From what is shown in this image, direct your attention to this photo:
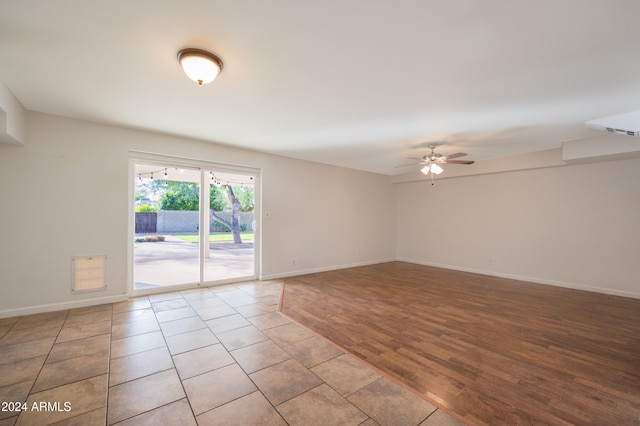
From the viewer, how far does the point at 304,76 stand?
8.23 ft

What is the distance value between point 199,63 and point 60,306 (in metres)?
3.89

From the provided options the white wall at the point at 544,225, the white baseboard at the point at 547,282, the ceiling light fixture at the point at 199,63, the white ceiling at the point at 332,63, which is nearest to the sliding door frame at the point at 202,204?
the white ceiling at the point at 332,63

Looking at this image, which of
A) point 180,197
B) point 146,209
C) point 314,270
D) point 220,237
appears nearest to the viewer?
point 146,209

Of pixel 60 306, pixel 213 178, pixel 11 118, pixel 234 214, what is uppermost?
pixel 11 118

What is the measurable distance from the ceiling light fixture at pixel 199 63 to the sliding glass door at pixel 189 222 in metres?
2.77

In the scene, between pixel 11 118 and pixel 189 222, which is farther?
pixel 189 222

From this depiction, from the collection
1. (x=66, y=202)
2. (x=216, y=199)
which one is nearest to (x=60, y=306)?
(x=66, y=202)

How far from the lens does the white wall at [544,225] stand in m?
4.59

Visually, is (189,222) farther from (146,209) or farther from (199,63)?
(199,63)

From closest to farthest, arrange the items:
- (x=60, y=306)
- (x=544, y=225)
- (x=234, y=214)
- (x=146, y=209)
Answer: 1. (x=60, y=306)
2. (x=146, y=209)
3. (x=234, y=214)
4. (x=544, y=225)

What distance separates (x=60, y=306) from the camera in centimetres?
352

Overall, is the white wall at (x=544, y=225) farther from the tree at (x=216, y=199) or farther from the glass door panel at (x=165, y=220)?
the glass door panel at (x=165, y=220)

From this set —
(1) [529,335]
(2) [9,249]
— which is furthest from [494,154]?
(2) [9,249]

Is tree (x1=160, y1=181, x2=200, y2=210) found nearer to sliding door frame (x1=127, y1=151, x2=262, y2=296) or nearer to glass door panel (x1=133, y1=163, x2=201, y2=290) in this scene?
glass door panel (x1=133, y1=163, x2=201, y2=290)
